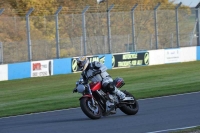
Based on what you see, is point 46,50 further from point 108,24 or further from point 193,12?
point 193,12

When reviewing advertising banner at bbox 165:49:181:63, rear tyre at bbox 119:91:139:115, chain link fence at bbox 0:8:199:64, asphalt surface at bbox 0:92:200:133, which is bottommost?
asphalt surface at bbox 0:92:200:133

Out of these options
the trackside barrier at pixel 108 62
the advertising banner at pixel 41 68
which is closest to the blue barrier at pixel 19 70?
the trackside barrier at pixel 108 62

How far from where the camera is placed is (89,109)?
42.4 ft

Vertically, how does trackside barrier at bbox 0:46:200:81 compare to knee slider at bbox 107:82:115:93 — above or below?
above

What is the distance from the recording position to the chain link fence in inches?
1185

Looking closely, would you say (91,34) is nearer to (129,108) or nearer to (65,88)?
(65,88)

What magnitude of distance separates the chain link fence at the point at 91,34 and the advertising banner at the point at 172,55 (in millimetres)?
860

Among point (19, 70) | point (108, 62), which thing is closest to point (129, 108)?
point (19, 70)

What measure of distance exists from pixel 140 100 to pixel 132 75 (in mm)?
11190

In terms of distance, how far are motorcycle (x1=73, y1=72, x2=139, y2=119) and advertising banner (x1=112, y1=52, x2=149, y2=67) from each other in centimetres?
1944

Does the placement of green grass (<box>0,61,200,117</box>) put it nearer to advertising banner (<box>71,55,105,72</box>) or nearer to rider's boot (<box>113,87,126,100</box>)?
advertising banner (<box>71,55,105,72</box>)

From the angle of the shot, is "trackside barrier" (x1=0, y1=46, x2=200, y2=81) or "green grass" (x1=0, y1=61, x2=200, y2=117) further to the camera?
"trackside barrier" (x1=0, y1=46, x2=200, y2=81)

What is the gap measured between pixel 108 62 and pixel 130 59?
1.88 meters

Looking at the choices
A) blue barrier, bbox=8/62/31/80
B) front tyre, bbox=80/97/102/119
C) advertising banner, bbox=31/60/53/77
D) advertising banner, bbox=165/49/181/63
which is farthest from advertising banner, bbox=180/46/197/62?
front tyre, bbox=80/97/102/119
